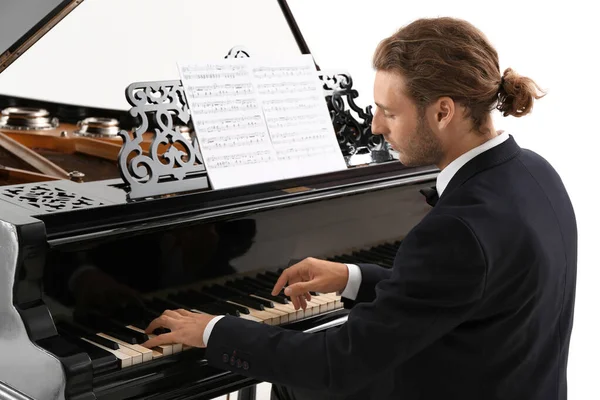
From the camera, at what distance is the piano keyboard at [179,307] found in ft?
6.78

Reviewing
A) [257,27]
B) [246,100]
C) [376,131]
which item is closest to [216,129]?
[246,100]

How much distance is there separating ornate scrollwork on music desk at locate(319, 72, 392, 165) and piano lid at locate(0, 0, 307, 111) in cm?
243

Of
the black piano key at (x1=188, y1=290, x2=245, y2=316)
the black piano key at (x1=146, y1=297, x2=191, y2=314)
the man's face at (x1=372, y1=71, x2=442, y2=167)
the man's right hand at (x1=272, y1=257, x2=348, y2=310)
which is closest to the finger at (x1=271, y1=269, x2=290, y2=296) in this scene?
the man's right hand at (x1=272, y1=257, x2=348, y2=310)

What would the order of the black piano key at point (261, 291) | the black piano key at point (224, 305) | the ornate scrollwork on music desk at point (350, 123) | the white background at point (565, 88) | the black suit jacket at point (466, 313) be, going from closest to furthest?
1. the black suit jacket at point (466, 313)
2. the black piano key at point (224, 305)
3. the black piano key at point (261, 291)
4. the ornate scrollwork on music desk at point (350, 123)
5. the white background at point (565, 88)

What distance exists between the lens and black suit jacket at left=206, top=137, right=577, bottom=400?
1.75 metres

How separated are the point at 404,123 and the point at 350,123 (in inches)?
41.1

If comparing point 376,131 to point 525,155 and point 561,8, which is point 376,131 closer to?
point 525,155

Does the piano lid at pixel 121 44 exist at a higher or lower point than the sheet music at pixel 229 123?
higher

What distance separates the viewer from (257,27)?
5.63m

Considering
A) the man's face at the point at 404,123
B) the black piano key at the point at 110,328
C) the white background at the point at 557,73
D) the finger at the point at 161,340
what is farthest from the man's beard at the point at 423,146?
the white background at the point at 557,73

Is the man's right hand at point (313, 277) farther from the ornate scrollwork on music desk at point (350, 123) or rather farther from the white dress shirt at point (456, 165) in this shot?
the ornate scrollwork on music desk at point (350, 123)

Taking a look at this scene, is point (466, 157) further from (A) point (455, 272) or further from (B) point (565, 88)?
(B) point (565, 88)

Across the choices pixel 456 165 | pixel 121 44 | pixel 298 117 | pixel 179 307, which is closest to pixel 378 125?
pixel 456 165

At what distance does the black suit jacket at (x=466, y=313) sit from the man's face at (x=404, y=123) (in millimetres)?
100
